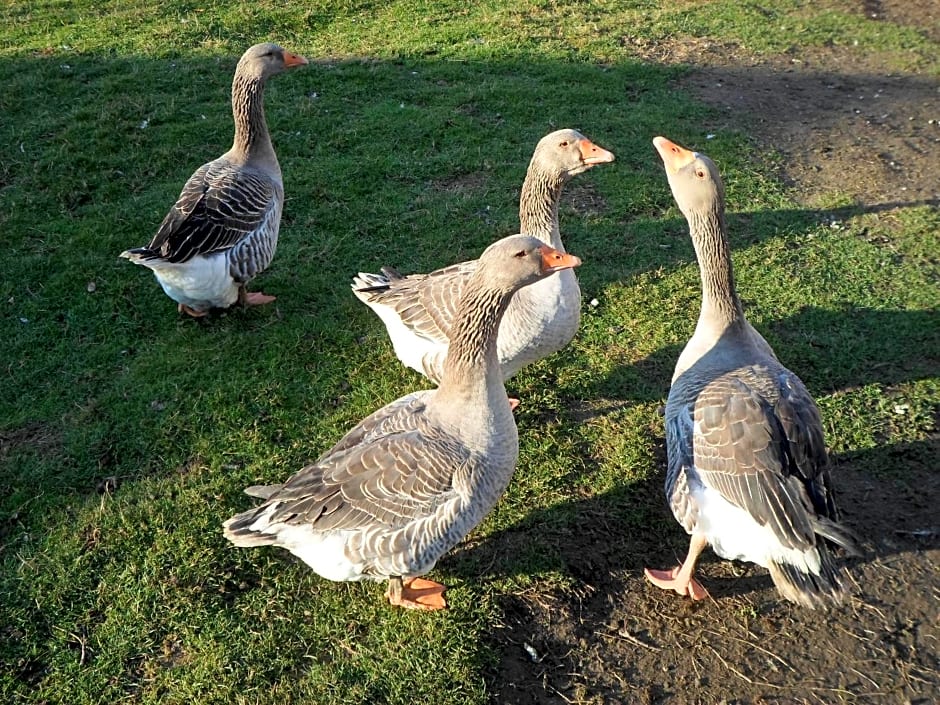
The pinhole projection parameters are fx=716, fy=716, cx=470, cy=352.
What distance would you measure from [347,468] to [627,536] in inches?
64.3

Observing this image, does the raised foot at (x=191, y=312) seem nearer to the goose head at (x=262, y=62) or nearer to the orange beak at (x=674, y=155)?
the goose head at (x=262, y=62)

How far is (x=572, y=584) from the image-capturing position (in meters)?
3.68

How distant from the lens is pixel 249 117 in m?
5.70

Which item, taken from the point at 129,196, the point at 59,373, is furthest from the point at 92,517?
the point at 129,196

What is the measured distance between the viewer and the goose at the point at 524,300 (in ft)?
13.9

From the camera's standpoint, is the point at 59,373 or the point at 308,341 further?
the point at 308,341

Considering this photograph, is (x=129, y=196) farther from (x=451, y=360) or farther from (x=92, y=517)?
(x=451, y=360)

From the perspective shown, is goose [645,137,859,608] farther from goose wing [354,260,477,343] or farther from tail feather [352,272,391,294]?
tail feather [352,272,391,294]

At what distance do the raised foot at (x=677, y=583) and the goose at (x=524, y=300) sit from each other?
143 centimetres

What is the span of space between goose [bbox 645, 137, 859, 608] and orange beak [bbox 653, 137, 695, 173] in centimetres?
9

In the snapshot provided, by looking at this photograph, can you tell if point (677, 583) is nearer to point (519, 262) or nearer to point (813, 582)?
point (813, 582)

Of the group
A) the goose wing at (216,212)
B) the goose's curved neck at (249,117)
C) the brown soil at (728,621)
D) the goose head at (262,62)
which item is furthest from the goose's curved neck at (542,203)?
the goose head at (262,62)

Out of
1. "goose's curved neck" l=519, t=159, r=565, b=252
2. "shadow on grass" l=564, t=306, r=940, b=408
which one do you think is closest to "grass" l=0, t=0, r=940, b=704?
"shadow on grass" l=564, t=306, r=940, b=408

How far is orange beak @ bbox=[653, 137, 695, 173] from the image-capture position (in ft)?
13.3
